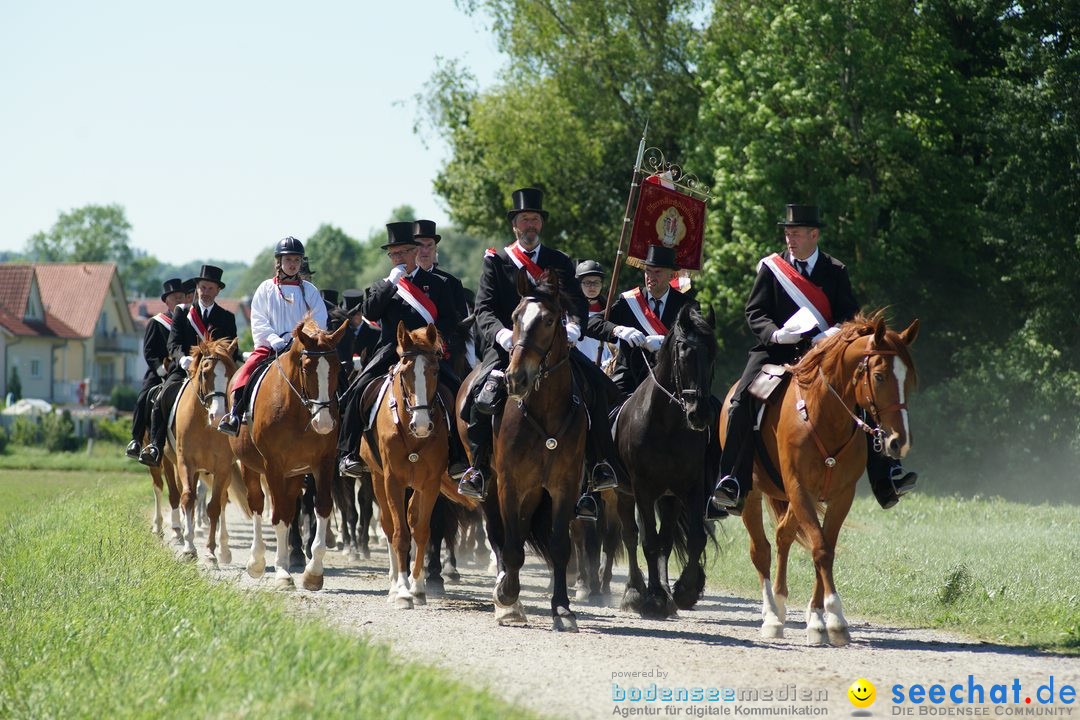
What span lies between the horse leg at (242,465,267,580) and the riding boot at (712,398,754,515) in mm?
5415

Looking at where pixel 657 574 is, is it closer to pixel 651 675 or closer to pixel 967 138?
pixel 651 675

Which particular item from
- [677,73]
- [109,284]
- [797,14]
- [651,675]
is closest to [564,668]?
[651,675]

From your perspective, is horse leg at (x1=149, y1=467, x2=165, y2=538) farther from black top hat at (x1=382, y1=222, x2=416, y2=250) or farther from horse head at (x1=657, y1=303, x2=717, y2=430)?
horse head at (x1=657, y1=303, x2=717, y2=430)

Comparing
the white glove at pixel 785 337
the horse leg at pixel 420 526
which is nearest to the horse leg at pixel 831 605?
the white glove at pixel 785 337

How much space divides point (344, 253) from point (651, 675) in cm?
13576

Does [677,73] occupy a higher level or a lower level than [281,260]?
higher

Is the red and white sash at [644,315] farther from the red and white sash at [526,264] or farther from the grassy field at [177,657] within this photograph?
the grassy field at [177,657]

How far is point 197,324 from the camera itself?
56.9 feet

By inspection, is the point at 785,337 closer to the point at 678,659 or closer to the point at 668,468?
the point at 668,468

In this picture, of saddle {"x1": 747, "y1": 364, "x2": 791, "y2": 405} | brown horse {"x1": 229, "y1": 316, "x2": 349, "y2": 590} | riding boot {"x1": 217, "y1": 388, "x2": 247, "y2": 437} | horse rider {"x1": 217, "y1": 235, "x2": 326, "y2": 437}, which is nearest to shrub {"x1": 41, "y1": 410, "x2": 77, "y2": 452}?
horse rider {"x1": 217, "y1": 235, "x2": 326, "y2": 437}

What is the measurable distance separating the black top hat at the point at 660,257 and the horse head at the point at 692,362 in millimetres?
1556

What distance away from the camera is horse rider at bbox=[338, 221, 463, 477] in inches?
524

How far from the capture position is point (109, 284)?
92.5 metres

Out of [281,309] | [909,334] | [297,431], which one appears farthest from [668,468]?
[281,309]
